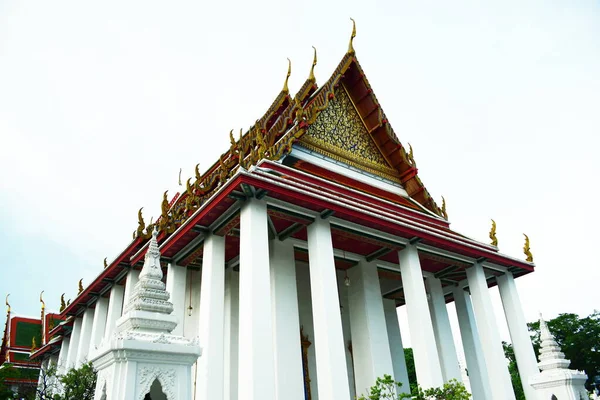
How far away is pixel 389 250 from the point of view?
27.8 feet

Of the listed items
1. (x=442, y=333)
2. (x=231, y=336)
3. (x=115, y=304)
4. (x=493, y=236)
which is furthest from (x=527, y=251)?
(x=115, y=304)

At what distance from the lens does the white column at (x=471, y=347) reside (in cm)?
977

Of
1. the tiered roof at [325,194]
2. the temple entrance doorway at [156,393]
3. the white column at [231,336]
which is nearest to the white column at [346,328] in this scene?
the tiered roof at [325,194]

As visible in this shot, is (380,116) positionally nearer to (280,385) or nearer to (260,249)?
(260,249)

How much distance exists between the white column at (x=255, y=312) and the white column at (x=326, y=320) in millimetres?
728

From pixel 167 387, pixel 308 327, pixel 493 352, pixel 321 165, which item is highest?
pixel 321 165

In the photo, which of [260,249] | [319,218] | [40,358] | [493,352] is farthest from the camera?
[40,358]

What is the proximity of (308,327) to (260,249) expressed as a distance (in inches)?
123

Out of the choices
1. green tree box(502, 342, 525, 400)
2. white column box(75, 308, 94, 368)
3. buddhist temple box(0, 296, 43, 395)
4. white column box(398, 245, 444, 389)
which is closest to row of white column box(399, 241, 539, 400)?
white column box(398, 245, 444, 389)

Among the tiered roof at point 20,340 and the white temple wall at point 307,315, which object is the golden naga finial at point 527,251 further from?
the tiered roof at point 20,340

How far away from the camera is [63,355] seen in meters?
12.3

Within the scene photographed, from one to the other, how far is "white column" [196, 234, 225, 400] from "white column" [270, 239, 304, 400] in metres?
0.83

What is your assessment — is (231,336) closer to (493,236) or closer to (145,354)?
(145,354)

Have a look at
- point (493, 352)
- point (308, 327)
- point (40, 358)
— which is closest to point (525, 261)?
point (493, 352)
